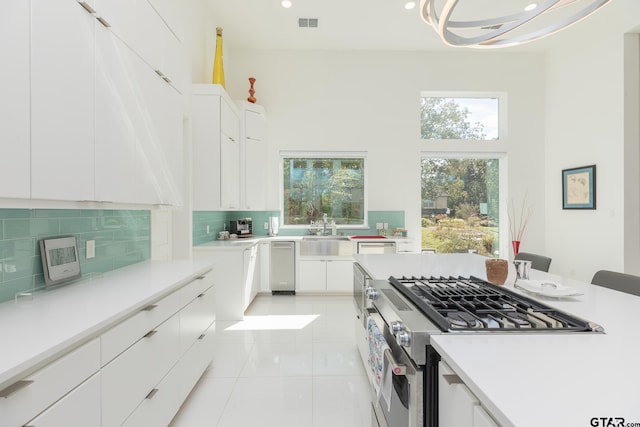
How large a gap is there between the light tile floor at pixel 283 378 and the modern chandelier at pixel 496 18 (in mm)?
2513

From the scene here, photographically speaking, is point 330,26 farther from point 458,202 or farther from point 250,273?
point 250,273

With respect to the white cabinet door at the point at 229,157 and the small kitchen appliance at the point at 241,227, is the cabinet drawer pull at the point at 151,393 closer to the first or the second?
the white cabinet door at the point at 229,157

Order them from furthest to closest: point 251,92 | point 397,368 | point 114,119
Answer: point 251,92
point 114,119
point 397,368

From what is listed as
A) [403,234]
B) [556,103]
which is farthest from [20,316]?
[556,103]

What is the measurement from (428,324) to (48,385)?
1.21 meters

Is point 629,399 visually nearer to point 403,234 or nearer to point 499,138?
point 403,234

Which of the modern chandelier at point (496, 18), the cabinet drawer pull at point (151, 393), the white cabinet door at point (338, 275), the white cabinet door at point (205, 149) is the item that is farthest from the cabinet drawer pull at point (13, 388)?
the white cabinet door at point (338, 275)

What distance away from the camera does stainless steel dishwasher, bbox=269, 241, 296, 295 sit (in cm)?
453

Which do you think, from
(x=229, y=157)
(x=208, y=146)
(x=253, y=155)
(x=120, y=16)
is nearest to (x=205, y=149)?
(x=208, y=146)

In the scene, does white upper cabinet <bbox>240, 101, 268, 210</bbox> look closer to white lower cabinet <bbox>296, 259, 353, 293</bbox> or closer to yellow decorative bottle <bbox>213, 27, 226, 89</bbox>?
yellow decorative bottle <bbox>213, 27, 226, 89</bbox>

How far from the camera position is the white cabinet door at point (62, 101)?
1175 millimetres

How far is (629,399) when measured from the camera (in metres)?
0.64

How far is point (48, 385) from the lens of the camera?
36.8 inches

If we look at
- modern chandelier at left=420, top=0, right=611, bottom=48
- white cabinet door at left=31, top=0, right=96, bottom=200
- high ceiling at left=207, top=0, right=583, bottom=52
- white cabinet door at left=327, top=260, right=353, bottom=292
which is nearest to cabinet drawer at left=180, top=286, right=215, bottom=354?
white cabinet door at left=31, top=0, right=96, bottom=200
